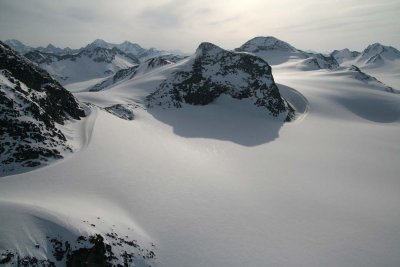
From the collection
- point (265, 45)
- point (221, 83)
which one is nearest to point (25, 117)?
point (221, 83)

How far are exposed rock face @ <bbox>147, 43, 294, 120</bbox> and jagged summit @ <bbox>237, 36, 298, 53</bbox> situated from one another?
361ft

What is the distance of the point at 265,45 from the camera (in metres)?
165

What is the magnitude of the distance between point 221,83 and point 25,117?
37.0m

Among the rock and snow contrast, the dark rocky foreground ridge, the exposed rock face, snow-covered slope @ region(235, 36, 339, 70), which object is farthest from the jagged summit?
the dark rocky foreground ridge

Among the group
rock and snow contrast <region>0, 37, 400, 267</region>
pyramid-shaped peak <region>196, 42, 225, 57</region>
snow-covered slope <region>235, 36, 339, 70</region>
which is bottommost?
rock and snow contrast <region>0, 37, 400, 267</region>

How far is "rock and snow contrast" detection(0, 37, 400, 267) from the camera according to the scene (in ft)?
51.7

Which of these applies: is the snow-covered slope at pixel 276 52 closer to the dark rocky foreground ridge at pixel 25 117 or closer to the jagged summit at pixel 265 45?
the jagged summit at pixel 265 45

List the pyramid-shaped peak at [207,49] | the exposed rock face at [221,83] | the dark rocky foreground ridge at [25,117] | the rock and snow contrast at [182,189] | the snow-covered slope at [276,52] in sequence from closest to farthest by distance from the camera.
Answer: the rock and snow contrast at [182,189]
the dark rocky foreground ridge at [25,117]
the exposed rock face at [221,83]
the pyramid-shaped peak at [207,49]
the snow-covered slope at [276,52]

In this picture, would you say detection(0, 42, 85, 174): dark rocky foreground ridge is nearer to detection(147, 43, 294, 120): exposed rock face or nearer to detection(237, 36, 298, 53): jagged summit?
detection(147, 43, 294, 120): exposed rock face

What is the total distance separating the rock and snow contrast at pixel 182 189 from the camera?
15766 mm

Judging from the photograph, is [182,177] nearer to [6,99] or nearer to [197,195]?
[197,195]

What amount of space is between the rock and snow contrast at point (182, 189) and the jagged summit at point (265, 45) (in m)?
124

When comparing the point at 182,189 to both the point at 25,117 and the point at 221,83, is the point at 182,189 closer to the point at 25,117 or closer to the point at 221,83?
the point at 25,117

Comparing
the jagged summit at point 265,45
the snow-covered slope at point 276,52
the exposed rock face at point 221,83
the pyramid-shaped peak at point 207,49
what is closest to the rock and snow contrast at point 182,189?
the exposed rock face at point 221,83
